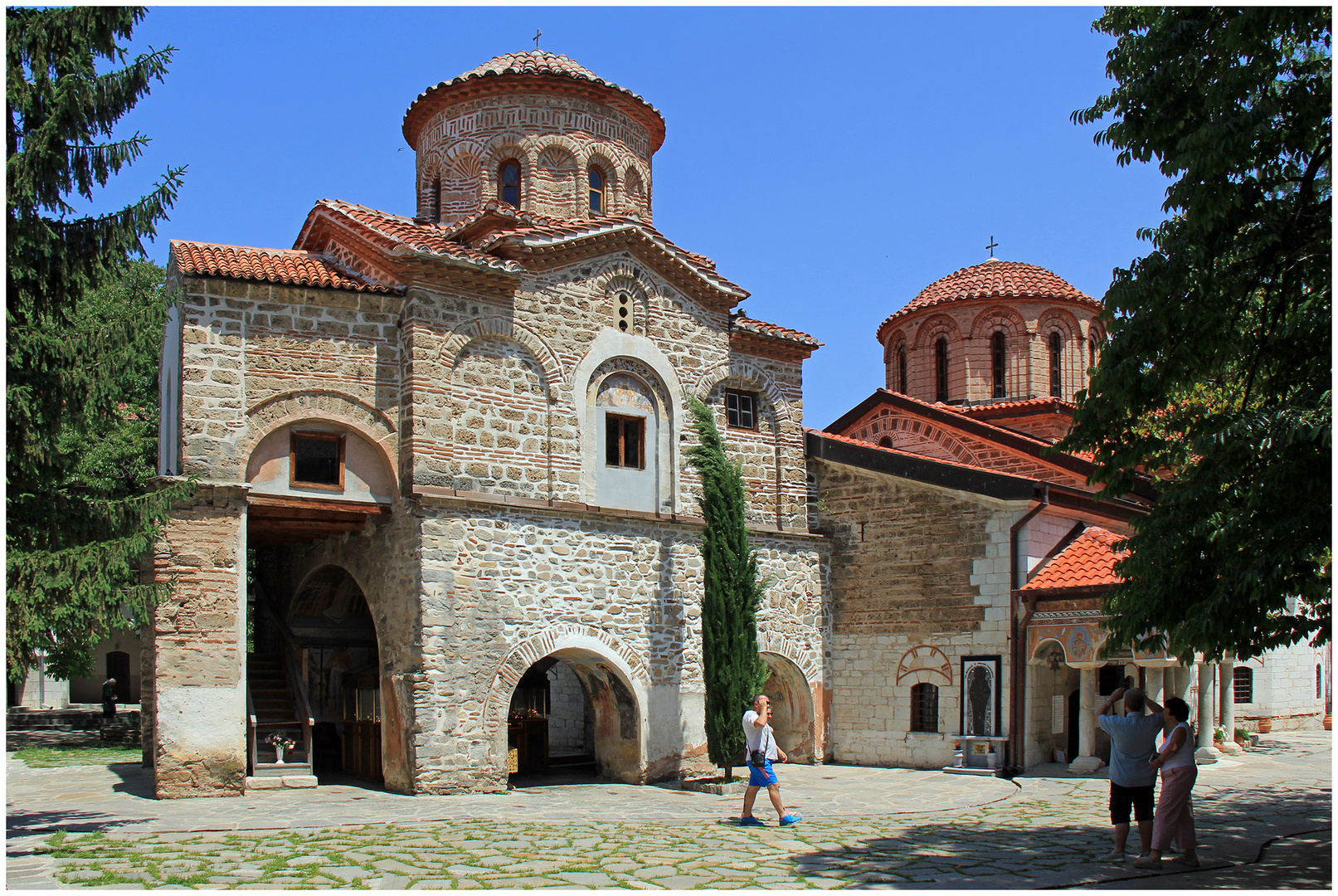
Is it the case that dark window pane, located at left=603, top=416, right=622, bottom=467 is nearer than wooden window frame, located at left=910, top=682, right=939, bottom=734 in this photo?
Yes

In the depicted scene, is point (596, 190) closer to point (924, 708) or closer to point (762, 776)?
point (924, 708)

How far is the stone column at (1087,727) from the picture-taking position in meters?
15.1

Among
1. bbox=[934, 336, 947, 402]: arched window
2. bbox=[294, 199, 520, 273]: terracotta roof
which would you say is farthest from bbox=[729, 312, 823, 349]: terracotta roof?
bbox=[934, 336, 947, 402]: arched window

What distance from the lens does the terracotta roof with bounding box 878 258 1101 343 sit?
2339 cm

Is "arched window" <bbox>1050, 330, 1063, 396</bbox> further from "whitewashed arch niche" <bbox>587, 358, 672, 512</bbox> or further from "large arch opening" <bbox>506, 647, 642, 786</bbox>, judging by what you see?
"large arch opening" <bbox>506, 647, 642, 786</bbox>

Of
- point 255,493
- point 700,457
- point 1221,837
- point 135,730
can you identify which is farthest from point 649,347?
point 135,730

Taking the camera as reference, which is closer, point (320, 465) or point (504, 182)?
point (320, 465)

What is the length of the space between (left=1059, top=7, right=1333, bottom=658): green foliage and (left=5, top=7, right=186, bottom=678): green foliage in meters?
7.92

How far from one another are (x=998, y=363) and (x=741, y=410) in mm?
8373

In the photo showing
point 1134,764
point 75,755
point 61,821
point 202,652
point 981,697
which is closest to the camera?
point 1134,764

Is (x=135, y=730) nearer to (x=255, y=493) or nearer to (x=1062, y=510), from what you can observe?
(x=255, y=493)

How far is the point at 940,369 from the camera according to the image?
2430 cm

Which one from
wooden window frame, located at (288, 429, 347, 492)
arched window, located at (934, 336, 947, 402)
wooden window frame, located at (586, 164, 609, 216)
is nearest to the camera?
wooden window frame, located at (288, 429, 347, 492)

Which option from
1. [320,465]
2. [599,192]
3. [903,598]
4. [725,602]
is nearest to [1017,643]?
[903,598]
